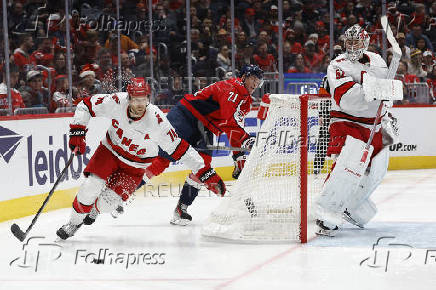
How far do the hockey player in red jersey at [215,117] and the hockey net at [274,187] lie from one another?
1.46ft

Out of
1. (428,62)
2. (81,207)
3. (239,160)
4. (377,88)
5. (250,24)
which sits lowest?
(81,207)

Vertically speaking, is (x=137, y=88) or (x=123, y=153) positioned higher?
(x=137, y=88)

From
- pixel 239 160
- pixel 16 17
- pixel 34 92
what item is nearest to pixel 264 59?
pixel 16 17


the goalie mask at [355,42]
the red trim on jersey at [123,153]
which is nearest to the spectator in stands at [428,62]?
the goalie mask at [355,42]

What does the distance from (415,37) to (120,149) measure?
6543 mm

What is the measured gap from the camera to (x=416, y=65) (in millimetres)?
9391

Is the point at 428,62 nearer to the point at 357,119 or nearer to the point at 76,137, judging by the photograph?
the point at 357,119

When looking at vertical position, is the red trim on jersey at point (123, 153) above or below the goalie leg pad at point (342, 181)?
above

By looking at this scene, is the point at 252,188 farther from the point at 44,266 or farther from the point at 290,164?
the point at 44,266

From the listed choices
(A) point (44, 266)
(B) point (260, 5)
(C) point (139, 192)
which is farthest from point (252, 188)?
(B) point (260, 5)

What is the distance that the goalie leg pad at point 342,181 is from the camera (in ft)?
14.5

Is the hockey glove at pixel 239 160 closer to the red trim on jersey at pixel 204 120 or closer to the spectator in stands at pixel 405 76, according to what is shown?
the red trim on jersey at pixel 204 120

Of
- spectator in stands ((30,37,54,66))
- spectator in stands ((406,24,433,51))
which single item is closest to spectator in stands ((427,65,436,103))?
spectator in stands ((406,24,433,51))

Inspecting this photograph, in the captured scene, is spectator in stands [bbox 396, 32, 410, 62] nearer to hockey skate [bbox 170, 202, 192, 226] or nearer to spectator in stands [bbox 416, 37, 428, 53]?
spectator in stands [bbox 416, 37, 428, 53]
